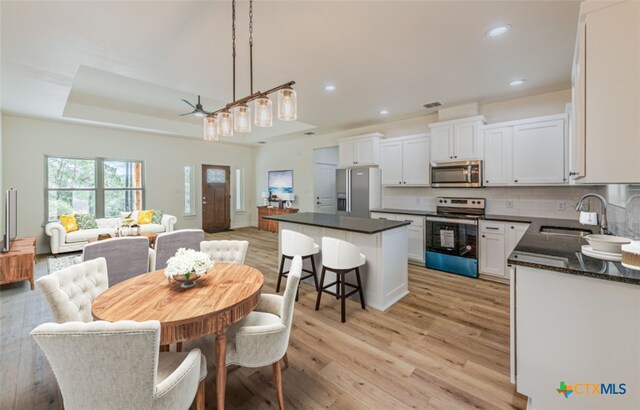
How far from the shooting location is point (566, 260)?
5.18 ft

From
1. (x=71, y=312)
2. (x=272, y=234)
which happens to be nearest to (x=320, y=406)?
(x=71, y=312)

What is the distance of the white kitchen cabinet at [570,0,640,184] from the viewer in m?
1.30

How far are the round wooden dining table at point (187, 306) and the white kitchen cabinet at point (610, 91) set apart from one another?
204cm

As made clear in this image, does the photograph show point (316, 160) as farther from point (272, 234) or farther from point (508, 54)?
point (508, 54)

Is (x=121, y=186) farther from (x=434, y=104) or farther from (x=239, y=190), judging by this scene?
(x=434, y=104)

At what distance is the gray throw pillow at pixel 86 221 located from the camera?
563 centimetres

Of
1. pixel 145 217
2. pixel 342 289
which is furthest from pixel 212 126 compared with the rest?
pixel 145 217

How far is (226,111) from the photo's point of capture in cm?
236

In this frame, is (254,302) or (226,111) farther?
(226,111)

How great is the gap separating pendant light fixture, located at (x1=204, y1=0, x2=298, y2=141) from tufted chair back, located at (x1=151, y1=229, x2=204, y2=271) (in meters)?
1.36

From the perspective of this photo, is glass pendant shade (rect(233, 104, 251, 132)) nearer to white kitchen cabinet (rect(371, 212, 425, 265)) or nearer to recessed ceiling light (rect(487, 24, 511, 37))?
recessed ceiling light (rect(487, 24, 511, 37))

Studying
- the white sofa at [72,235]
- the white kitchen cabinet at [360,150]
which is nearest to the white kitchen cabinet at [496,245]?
the white kitchen cabinet at [360,150]

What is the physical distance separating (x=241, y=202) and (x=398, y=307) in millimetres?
7132

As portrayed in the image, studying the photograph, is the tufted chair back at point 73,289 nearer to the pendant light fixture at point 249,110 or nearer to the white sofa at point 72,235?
the pendant light fixture at point 249,110
